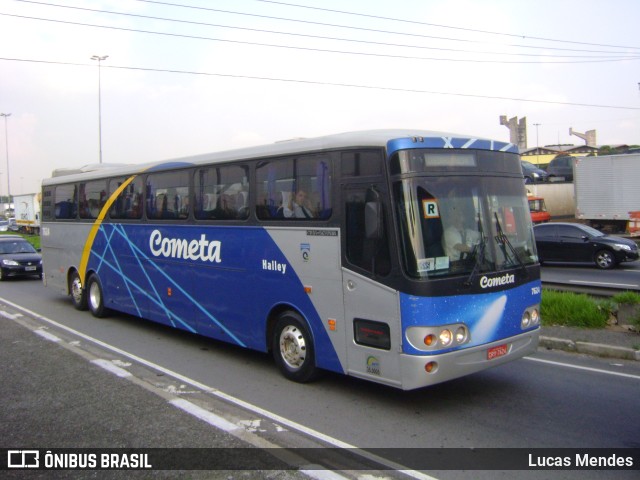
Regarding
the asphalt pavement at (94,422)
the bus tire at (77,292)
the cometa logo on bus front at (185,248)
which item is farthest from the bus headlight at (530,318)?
the bus tire at (77,292)

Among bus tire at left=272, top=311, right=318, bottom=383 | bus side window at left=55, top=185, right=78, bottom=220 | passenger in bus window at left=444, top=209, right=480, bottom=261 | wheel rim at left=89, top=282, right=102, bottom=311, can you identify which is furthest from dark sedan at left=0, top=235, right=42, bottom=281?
passenger in bus window at left=444, top=209, right=480, bottom=261

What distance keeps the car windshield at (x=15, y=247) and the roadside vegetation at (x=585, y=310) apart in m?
19.5

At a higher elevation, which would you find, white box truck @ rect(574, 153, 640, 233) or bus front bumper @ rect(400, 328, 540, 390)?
white box truck @ rect(574, 153, 640, 233)

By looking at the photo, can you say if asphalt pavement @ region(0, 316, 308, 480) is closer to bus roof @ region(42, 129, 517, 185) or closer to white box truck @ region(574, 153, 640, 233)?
bus roof @ region(42, 129, 517, 185)

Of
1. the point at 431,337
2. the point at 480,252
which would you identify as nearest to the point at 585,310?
the point at 480,252

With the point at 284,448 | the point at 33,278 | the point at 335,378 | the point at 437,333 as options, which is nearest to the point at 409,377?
the point at 437,333

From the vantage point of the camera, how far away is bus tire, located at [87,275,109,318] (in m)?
12.9

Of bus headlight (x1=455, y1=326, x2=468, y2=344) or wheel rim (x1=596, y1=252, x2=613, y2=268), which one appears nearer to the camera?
bus headlight (x1=455, y1=326, x2=468, y2=344)

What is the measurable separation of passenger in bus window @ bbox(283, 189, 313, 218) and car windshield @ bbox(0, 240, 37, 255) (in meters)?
18.6

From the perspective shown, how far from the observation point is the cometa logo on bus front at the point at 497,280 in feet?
21.1

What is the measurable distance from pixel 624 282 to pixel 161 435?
50.4ft

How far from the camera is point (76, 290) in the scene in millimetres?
14125

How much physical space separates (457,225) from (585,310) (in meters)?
5.30

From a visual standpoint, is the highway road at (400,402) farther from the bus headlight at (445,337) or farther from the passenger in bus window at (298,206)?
the passenger in bus window at (298,206)
